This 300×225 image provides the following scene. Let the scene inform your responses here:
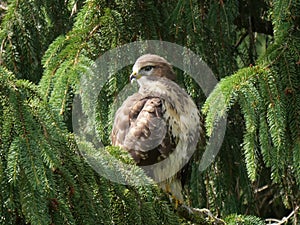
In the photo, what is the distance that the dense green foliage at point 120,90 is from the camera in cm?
229

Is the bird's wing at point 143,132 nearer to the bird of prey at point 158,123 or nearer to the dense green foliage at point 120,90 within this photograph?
the bird of prey at point 158,123

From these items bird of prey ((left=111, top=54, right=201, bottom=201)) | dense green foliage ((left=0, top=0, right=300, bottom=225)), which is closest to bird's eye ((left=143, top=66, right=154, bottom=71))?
bird of prey ((left=111, top=54, right=201, bottom=201))

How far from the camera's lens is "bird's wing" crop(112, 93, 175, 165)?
3.51 meters

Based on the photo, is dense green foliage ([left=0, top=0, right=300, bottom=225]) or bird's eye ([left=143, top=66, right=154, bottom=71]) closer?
dense green foliage ([left=0, top=0, right=300, bottom=225])

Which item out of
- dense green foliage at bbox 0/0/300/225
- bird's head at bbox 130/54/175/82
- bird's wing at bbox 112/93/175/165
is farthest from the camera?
bird's head at bbox 130/54/175/82

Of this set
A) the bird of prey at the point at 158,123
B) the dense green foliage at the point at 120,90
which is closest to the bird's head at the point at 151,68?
the bird of prey at the point at 158,123

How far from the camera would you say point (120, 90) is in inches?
145

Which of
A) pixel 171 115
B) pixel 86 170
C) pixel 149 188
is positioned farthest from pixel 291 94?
pixel 86 170

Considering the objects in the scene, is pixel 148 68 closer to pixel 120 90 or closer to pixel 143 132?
pixel 120 90

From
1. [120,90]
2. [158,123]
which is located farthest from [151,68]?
[158,123]

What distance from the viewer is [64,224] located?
2.30 meters

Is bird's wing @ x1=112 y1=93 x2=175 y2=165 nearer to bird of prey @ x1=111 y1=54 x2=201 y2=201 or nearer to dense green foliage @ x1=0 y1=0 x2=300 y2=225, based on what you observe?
bird of prey @ x1=111 y1=54 x2=201 y2=201

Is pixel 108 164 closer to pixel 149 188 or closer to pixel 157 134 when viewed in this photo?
pixel 149 188

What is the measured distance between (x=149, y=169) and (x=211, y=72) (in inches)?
25.9
